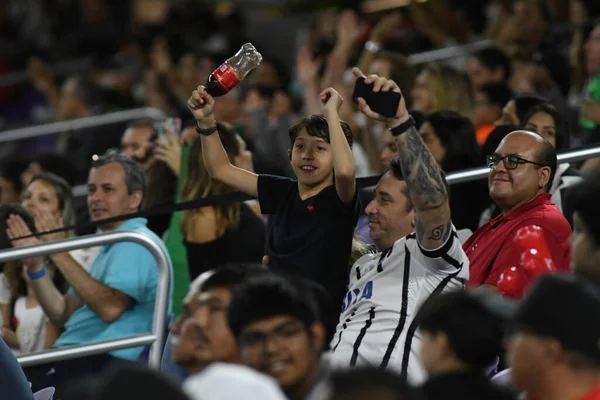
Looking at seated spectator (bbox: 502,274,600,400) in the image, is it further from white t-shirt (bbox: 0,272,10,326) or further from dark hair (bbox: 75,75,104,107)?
dark hair (bbox: 75,75,104,107)

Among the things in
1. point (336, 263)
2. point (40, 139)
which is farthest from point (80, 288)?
point (40, 139)

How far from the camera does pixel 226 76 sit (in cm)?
443

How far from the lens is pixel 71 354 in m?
4.74

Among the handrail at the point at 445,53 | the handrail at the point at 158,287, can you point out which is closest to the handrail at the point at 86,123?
the handrail at the point at 445,53

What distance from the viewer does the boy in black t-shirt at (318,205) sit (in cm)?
409

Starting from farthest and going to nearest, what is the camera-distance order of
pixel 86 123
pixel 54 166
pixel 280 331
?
pixel 86 123
pixel 54 166
pixel 280 331

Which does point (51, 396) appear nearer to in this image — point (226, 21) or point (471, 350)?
point (471, 350)

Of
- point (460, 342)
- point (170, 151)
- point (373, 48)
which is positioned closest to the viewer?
point (460, 342)

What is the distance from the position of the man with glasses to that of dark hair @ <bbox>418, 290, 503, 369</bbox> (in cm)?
125

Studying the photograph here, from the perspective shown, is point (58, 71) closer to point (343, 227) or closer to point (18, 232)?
point (18, 232)

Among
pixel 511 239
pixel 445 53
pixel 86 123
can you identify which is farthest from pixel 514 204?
pixel 86 123

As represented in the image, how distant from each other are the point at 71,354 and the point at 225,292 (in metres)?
1.67

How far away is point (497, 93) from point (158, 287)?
267 cm

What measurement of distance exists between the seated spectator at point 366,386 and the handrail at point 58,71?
9.46 m
